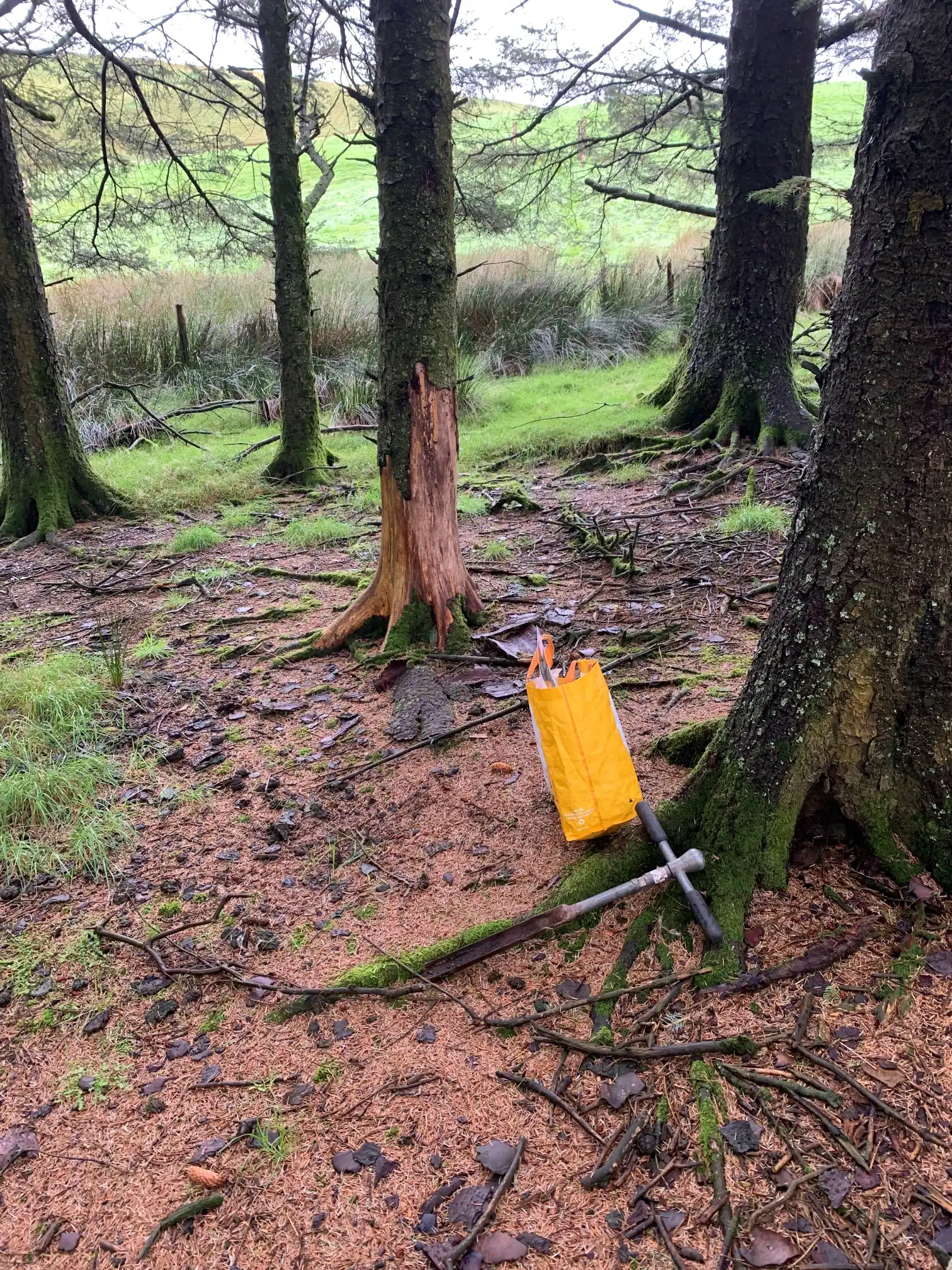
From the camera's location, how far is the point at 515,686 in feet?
11.6

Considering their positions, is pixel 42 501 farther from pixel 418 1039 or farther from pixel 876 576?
pixel 876 576

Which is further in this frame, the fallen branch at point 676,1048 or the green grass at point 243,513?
the green grass at point 243,513

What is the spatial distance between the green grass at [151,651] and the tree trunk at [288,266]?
13.1 ft

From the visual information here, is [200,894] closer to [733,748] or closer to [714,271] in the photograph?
[733,748]

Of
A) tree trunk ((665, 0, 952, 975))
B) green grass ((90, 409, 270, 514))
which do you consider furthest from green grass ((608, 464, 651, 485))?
tree trunk ((665, 0, 952, 975))

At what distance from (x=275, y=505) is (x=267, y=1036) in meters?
6.06

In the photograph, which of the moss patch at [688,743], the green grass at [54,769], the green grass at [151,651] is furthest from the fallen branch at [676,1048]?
the green grass at [151,651]

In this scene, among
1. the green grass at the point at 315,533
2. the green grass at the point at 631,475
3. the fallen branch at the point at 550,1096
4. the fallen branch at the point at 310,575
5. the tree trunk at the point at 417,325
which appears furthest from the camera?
the green grass at the point at 631,475

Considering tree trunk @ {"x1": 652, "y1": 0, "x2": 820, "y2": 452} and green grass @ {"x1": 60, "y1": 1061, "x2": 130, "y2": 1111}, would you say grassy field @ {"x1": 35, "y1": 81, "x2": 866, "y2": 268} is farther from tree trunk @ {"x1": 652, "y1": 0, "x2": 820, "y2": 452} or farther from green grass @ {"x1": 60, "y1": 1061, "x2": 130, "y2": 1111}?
green grass @ {"x1": 60, "y1": 1061, "x2": 130, "y2": 1111}

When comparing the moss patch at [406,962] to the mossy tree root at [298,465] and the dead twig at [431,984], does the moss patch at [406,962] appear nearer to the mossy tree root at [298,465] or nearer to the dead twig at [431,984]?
the dead twig at [431,984]

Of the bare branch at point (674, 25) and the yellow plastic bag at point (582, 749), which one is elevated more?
the bare branch at point (674, 25)

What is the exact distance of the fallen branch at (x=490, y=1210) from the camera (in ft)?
4.62

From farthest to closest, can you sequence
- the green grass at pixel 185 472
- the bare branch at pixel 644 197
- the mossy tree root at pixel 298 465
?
the mossy tree root at pixel 298 465
the bare branch at pixel 644 197
the green grass at pixel 185 472

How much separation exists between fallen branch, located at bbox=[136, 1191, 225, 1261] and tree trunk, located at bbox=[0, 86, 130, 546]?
6206 mm
